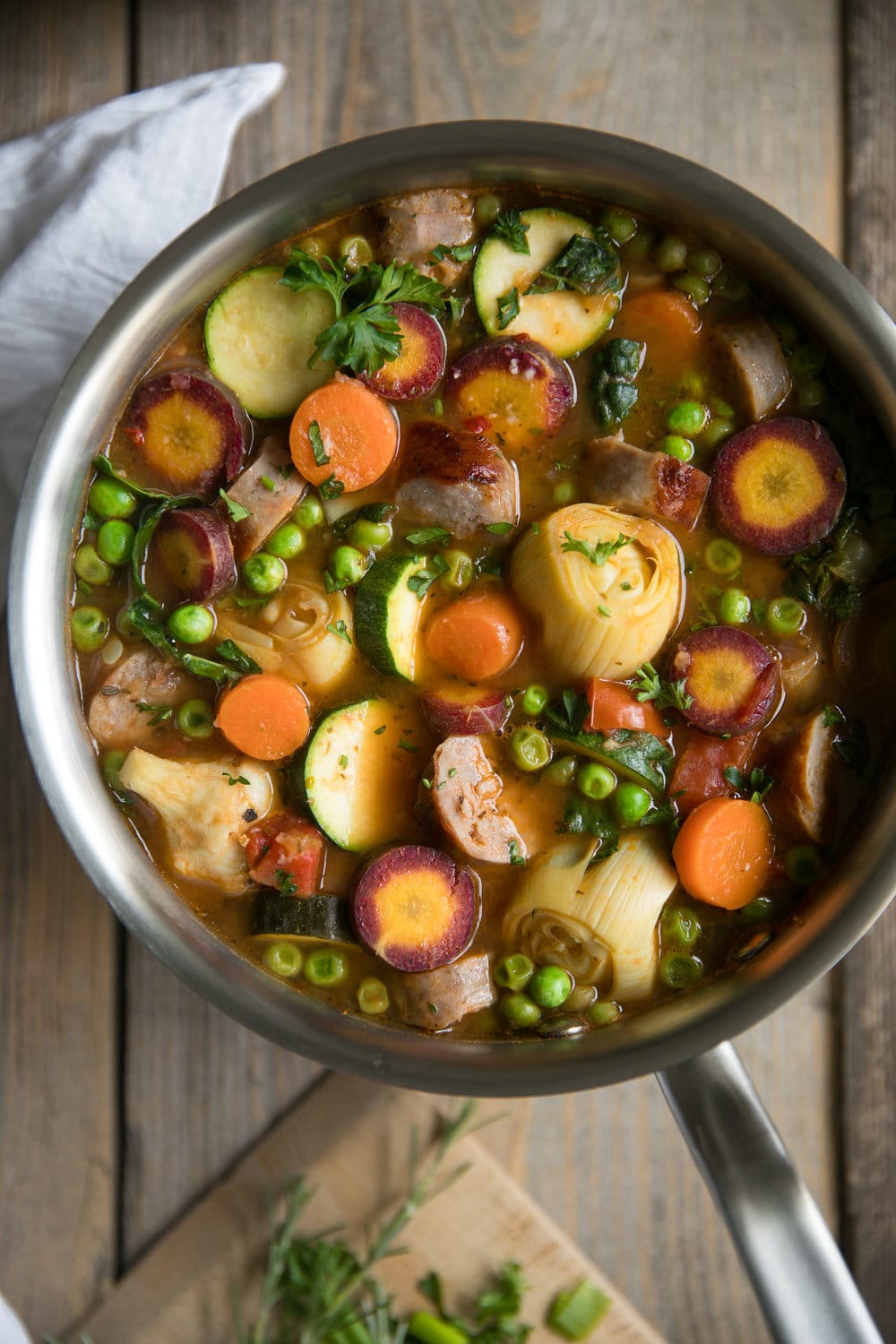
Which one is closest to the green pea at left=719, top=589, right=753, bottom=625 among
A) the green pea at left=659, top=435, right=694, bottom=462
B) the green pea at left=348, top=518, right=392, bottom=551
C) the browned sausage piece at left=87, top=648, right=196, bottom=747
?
the green pea at left=659, top=435, right=694, bottom=462

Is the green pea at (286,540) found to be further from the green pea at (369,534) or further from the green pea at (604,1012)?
the green pea at (604,1012)

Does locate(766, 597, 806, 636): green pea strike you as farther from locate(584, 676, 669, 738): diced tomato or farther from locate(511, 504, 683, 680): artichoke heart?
locate(584, 676, 669, 738): diced tomato

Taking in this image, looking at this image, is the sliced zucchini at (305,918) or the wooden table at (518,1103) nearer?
the sliced zucchini at (305,918)

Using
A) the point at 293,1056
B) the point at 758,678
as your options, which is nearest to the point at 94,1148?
the point at 293,1056

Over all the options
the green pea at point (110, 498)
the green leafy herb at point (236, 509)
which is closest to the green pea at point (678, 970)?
the green leafy herb at point (236, 509)

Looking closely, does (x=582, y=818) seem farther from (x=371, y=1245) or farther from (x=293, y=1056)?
(x=371, y=1245)

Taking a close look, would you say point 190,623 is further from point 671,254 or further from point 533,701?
point 671,254

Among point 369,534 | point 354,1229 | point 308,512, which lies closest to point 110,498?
point 308,512
